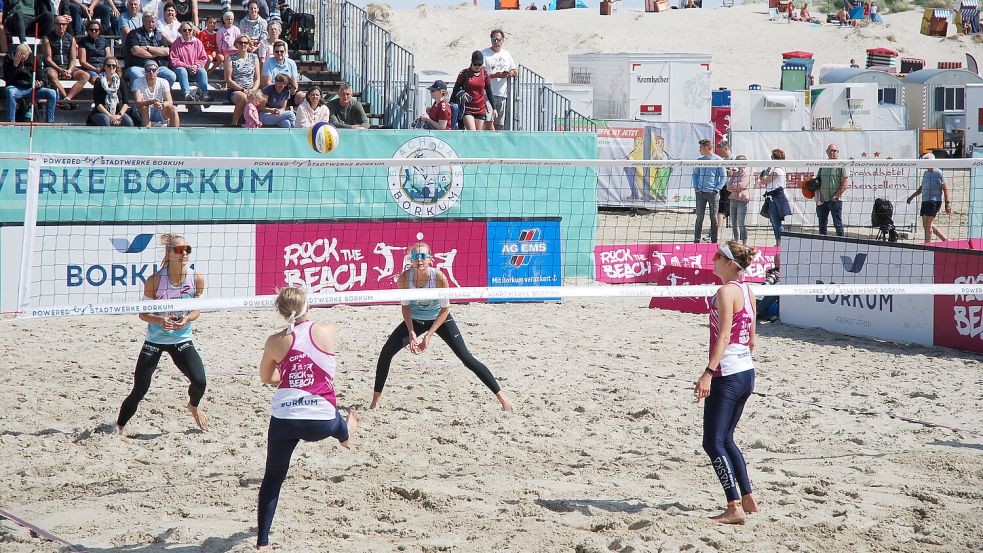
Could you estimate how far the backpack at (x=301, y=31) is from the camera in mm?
15266

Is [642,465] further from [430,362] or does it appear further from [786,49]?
[786,49]

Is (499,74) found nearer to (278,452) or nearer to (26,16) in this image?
(26,16)

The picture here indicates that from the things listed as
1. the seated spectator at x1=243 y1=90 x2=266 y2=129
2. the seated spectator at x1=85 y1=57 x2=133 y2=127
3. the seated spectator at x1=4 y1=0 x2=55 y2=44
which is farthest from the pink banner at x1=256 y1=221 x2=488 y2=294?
the seated spectator at x1=4 y1=0 x2=55 y2=44

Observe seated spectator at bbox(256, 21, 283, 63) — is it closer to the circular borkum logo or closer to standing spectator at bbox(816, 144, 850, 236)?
the circular borkum logo

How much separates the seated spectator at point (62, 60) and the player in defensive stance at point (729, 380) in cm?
997

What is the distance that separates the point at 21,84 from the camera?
39.1ft

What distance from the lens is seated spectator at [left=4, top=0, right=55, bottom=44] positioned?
12695 millimetres

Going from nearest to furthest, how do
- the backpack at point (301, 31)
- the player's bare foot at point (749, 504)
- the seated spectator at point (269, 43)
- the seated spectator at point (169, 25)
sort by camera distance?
the player's bare foot at point (749, 504) → the seated spectator at point (169, 25) → the seated spectator at point (269, 43) → the backpack at point (301, 31)

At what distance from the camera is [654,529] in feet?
16.9

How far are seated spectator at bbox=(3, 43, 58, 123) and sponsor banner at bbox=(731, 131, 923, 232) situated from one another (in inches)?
491

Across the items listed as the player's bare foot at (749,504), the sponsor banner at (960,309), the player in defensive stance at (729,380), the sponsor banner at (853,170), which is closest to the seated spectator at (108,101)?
the player in defensive stance at (729,380)

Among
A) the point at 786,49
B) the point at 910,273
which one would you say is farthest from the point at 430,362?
the point at 786,49

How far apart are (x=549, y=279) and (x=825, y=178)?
5.71 meters

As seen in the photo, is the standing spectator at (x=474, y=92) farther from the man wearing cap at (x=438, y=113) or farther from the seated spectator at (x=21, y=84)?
the seated spectator at (x=21, y=84)
